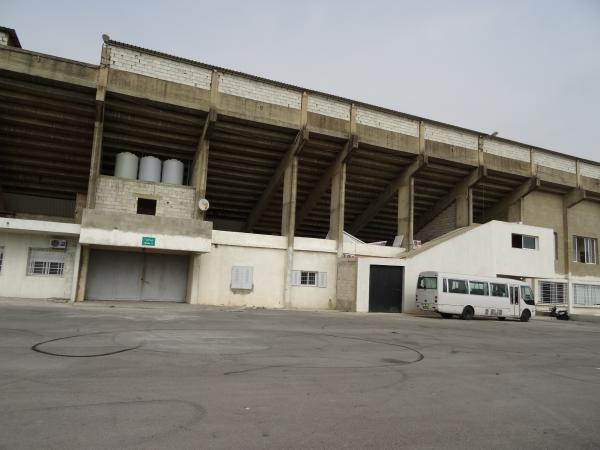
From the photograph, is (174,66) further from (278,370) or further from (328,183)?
(278,370)

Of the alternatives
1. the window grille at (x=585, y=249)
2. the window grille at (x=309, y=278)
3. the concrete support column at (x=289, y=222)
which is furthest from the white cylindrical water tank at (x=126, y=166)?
the window grille at (x=585, y=249)

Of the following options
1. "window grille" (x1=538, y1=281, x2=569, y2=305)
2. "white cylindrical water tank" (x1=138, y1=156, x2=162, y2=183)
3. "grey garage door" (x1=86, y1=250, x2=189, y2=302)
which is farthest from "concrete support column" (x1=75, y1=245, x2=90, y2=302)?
"window grille" (x1=538, y1=281, x2=569, y2=305)

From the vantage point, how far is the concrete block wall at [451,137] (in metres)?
28.6

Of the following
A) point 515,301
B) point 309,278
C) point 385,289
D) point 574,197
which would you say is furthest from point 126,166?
point 574,197

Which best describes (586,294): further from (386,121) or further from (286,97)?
(286,97)

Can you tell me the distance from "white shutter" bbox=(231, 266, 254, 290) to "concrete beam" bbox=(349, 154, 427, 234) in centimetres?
1218

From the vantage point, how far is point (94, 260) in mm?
22969

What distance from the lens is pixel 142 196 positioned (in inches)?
899

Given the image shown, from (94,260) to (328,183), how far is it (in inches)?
556

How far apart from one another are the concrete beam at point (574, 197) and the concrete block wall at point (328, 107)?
20.7m

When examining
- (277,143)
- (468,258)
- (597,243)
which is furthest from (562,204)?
(277,143)

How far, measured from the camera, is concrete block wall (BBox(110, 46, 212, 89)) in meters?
21.3

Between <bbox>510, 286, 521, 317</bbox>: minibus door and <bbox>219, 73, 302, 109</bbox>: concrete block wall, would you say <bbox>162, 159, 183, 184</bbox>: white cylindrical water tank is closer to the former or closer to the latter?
<bbox>219, 73, 302, 109</bbox>: concrete block wall

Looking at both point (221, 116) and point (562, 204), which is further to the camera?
point (562, 204)
